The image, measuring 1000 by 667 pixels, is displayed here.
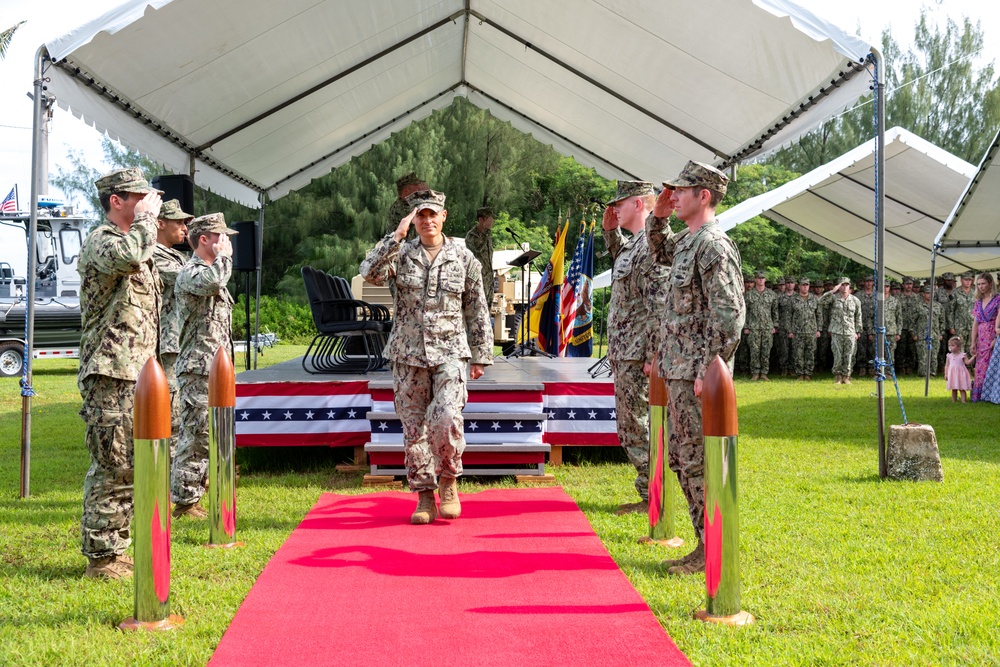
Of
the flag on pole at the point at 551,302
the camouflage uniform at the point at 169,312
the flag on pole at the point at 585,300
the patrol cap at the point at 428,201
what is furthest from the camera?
the flag on pole at the point at 551,302

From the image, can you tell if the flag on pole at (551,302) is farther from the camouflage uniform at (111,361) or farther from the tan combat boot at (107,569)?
the tan combat boot at (107,569)

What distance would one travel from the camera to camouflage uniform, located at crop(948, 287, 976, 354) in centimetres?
1827

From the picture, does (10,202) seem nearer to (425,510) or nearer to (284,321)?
(284,321)

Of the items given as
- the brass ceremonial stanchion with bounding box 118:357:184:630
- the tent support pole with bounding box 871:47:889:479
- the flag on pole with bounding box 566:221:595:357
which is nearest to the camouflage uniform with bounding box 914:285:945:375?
the flag on pole with bounding box 566:221:595:357

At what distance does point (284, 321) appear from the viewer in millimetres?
32219

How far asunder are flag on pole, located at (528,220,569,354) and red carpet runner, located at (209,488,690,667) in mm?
7065

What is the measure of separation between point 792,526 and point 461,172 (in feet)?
100

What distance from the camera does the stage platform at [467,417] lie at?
6957 mm

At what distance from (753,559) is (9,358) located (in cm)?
1713

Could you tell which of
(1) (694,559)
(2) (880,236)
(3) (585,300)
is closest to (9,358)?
(3) (585,300)

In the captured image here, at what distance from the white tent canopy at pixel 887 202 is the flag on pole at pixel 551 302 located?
8.30 feet

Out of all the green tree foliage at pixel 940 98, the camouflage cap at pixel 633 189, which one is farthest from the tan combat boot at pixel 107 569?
the green tree foliage at pixel 940 98

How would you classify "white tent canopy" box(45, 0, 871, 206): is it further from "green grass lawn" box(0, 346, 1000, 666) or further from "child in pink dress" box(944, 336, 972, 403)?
"child in pink dress" box(944, 336, 972, 403)

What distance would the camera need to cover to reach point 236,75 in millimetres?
8133
